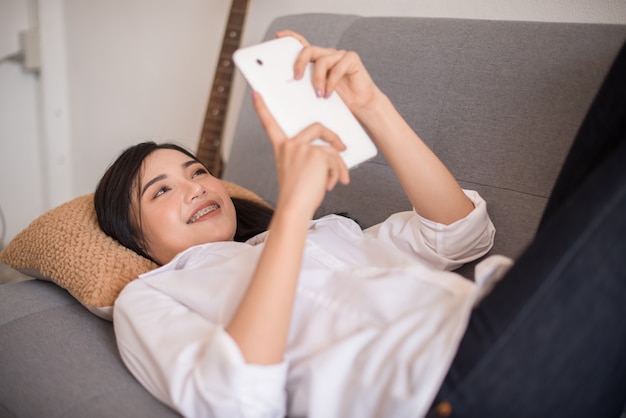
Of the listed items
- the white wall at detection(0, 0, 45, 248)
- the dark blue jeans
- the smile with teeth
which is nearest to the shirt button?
the dark blue jeans

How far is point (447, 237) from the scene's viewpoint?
948 mm

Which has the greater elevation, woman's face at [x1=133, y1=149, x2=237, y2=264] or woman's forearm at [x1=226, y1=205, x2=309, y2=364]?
woman's forearm at [x1=226, y1=205, x2=309, y2=364]

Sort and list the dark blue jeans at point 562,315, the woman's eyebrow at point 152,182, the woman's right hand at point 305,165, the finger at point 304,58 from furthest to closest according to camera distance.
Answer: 1. the woman's eyebrow at point 152,182
2. the finger at point 304,58
3. the woman's right hand at point 305,165
4. the dark blue jeans at point 562,315

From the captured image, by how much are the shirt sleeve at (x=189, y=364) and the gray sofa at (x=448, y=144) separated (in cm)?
7

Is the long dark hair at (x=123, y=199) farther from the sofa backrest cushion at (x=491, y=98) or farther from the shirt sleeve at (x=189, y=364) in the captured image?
the sofa backrest cushion at (x=491, y=98)

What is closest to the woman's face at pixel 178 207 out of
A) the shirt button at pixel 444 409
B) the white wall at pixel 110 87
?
the shirt button at pixel 444 409

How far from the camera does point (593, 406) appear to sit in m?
0.67

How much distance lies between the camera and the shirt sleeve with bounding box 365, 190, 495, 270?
93 centimetres

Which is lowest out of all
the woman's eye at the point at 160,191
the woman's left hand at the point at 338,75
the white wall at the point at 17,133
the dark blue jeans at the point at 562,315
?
the white wall at the point at 17,133

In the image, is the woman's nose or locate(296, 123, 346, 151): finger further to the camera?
the woman's nose

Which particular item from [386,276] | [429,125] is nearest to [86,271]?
[386,276]

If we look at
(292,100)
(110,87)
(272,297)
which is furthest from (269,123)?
(110,87)

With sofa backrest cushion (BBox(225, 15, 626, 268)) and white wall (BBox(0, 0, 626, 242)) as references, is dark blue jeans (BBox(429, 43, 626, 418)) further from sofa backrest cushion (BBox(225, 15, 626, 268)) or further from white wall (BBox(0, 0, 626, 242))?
white wall (BBox(0, 0, 626, 242))

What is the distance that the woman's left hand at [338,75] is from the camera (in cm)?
81
